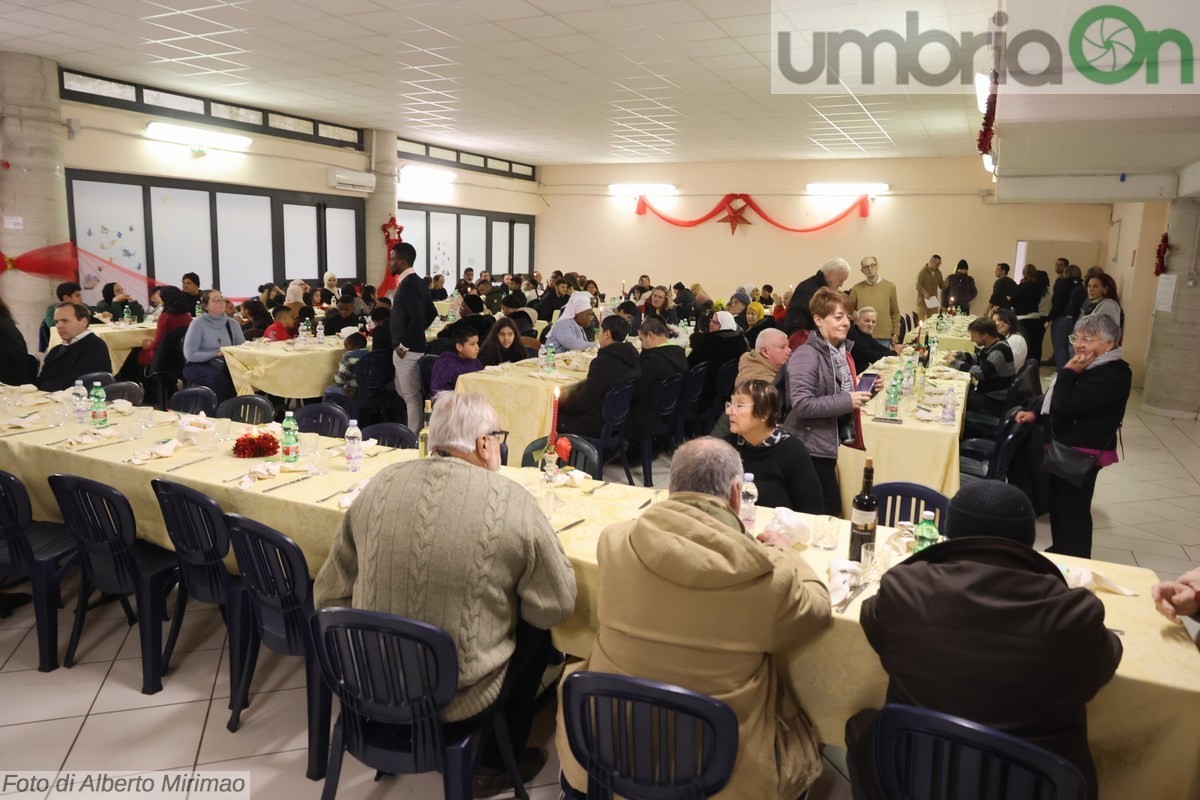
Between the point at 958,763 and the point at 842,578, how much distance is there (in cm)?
73

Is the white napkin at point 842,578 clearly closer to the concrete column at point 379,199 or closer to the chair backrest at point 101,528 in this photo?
the chair backrest at point 101,528

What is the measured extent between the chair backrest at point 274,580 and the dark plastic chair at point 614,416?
9.85 ft

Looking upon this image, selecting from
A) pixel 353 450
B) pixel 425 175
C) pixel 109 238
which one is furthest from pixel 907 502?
pixel 425 175

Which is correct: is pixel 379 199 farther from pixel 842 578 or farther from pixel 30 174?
pixel 842 578

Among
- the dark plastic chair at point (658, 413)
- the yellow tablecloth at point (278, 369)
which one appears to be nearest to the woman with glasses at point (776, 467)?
the dark plastic chair at point (658, 413)

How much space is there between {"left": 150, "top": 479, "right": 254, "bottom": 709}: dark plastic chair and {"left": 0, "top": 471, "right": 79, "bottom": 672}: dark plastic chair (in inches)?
25.5

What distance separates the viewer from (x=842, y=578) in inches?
94.6

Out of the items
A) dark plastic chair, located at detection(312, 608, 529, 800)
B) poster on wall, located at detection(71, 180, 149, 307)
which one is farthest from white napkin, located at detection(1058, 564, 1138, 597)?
poster on wall, located at detection(71, 180, 149, 307)

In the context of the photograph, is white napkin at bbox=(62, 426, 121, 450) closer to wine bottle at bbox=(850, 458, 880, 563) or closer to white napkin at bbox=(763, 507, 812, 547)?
white napkin at bbox=(763, 507, 812, 547)

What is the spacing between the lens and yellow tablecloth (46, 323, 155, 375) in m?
7.92

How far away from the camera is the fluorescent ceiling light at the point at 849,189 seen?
15.0 metres

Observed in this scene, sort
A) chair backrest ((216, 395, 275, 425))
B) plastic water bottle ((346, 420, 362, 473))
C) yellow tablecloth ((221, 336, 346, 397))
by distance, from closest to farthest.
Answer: plastic water bottle ((346, 420, 362, 473)) → chair backrest ((216, 395, 275, 425)) → yellow tablecloth ((221, 336, 346, 397))

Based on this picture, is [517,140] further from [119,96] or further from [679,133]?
[119,96]

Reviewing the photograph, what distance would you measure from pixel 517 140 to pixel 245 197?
4.57m
